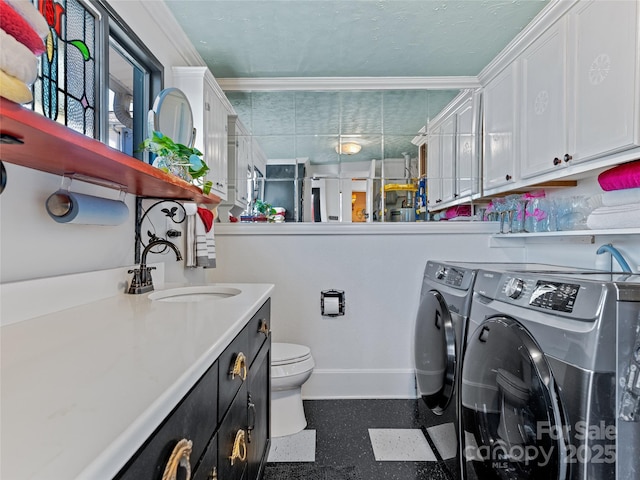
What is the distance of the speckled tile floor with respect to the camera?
1.70 meters

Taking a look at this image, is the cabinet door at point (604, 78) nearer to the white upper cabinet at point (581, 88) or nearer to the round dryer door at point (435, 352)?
the white upper cabinet at point (581, 88)

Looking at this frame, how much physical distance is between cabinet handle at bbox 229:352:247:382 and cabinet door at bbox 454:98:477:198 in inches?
80.4

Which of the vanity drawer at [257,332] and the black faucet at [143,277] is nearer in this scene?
the vanity drawer at [257,332]

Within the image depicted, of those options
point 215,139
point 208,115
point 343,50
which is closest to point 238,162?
point 215,139

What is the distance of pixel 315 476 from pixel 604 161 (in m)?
1.86

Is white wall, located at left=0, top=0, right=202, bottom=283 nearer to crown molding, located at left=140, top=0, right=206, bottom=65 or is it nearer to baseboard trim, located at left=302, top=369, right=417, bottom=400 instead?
crown molding, located at left=140, top=0, right=206, bottom=65

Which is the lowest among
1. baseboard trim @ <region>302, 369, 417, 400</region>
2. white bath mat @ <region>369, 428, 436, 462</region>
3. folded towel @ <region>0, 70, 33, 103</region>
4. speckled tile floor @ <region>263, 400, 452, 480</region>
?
speckled tile floor @ <region>263, 400, 452, 480</region>

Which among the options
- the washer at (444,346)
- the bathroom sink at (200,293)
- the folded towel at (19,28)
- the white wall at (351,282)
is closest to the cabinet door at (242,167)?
the white wall at (351,282)

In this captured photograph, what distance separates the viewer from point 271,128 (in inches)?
102

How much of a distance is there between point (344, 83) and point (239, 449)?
234 cm

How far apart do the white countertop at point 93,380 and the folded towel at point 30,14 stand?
65 centimetres

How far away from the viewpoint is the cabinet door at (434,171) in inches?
102

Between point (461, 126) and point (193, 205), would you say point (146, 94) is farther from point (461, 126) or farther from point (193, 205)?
point (461, 126)

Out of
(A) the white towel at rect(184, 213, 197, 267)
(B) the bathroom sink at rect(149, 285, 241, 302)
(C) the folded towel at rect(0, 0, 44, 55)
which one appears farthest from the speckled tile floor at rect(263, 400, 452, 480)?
(C) the folded towel at rect(0, 0, 44, 55)
